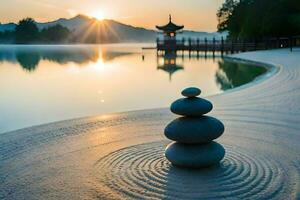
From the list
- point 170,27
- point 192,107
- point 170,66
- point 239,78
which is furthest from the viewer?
point 170,27

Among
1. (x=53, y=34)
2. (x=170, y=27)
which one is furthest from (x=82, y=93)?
(x=53, y=34)

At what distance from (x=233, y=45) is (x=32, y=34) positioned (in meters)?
99.5

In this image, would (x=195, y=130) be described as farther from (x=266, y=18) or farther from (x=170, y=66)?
(x=266, y=18)

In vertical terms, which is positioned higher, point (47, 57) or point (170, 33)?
point (170, 33)

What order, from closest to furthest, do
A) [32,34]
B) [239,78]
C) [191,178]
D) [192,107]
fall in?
[191,178] → [192,107] → [239,78] → [32,34]

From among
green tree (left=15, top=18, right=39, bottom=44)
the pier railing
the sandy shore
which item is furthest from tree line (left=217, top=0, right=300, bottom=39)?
green tree (left=15, top=18, right=39, bottom=44)

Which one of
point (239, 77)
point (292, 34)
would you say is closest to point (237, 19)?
point (292, 34)

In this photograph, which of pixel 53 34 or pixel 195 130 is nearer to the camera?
pixel 195 130

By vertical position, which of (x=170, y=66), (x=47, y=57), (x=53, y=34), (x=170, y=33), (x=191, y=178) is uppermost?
(x=53, y=34)

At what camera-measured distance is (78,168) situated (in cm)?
610

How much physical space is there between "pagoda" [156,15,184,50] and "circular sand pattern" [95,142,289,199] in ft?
150

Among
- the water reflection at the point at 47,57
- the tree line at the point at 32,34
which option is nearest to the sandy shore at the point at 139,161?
the water reflection at the point at 47,57

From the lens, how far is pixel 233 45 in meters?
47.3

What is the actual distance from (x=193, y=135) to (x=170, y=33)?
157 ft
